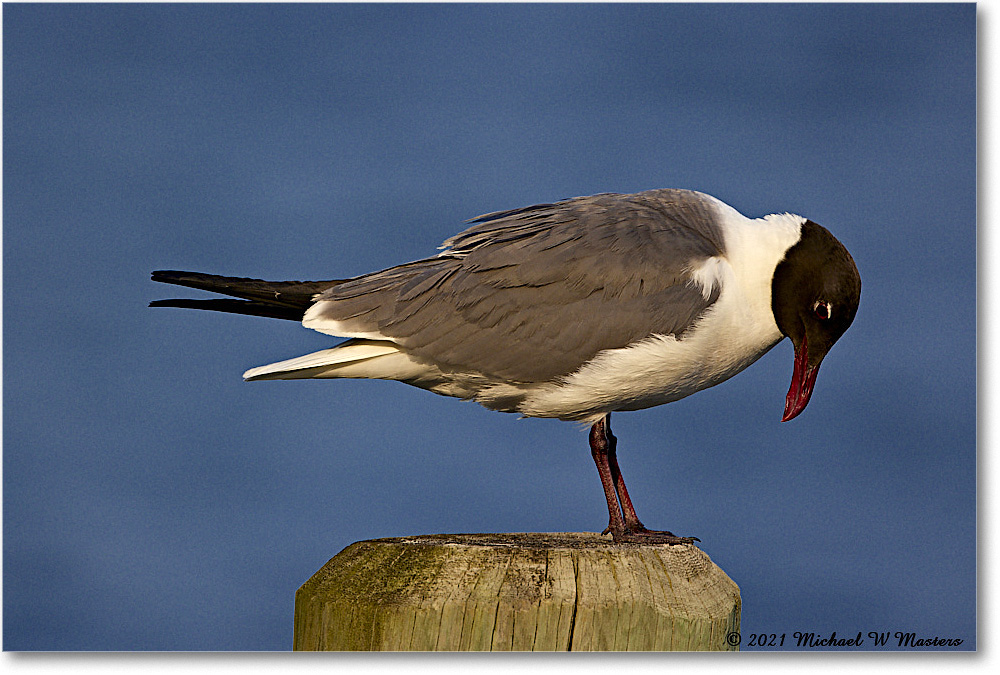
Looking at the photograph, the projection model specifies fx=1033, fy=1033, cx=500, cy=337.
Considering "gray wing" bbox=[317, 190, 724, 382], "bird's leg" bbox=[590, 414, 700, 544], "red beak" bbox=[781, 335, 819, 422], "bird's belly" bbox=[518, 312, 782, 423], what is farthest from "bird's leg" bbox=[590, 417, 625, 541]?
"red beak" bbox=[781, 335, 819, 422]

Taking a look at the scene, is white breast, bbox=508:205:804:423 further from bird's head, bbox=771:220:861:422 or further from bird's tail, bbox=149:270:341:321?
bird's tail, bbox=149:270:341:321

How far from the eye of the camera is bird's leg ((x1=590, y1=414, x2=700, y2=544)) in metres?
3.22

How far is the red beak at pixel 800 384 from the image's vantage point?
326cm

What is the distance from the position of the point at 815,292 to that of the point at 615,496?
892 mm

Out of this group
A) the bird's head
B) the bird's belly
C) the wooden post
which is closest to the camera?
the wooden post

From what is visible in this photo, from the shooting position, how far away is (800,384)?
3.32 m

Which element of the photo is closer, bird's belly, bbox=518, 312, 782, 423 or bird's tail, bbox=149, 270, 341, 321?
bird's belly, bbox=518, 312, 782, 423

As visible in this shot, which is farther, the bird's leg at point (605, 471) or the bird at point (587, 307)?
the bird's leg at point (605, 471)

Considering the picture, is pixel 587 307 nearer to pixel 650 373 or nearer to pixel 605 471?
pixel 650 373

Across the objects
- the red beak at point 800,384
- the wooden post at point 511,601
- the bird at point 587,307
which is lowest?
the wooden post at point 511,601

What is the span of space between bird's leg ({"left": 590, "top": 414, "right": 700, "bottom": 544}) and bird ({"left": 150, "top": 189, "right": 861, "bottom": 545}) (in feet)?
0.04

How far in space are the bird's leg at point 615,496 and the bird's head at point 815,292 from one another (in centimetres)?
66

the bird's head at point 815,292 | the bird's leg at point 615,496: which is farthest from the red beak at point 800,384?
the bird's leg at point 615,496

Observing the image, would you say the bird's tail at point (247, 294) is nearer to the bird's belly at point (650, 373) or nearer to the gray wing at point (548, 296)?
the gray wing at point (548, 296)
